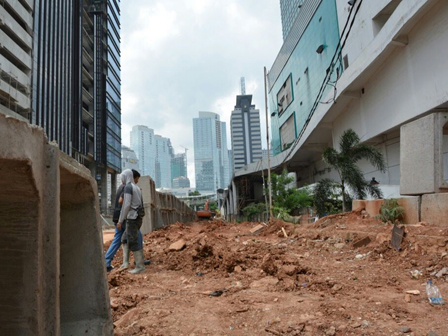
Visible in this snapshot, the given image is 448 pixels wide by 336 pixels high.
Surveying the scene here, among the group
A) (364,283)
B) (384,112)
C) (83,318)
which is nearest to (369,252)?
(364,283)

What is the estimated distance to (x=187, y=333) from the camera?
262 cm

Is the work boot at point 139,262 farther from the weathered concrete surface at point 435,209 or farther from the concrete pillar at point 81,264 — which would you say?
the weathered concrete surface at point 435,209

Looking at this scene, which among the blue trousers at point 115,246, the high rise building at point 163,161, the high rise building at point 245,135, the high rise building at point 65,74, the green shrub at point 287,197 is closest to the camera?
the blue trousers at point 115,246

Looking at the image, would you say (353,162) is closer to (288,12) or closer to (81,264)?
(81,264)

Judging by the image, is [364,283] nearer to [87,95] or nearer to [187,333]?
[187,333]

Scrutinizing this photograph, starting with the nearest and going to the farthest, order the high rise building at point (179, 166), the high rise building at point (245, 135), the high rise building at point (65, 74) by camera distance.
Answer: the high rise building at point (65, 74) → the high rise building at point (245, 135) → the high rise building at point (179, 166)

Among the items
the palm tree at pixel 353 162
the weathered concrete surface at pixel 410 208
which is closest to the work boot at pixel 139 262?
the weathered concrete surface at pixel 410 208

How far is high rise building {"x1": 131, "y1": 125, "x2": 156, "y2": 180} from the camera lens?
8619 centimetres

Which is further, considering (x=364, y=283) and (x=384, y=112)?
(x=384, y=112)

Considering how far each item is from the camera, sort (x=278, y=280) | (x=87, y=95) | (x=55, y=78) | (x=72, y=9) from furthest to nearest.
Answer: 1. (x=87, y=95)
2. (x=72, y=9)
3. (x=55, y=78)
4. (x=278, y=280)

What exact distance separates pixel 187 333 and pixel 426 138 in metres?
6.92

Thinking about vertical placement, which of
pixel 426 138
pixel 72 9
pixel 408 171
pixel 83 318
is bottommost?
pixel 83 318

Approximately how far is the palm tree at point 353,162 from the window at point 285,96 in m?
18.9

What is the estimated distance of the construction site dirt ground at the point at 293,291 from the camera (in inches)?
107
